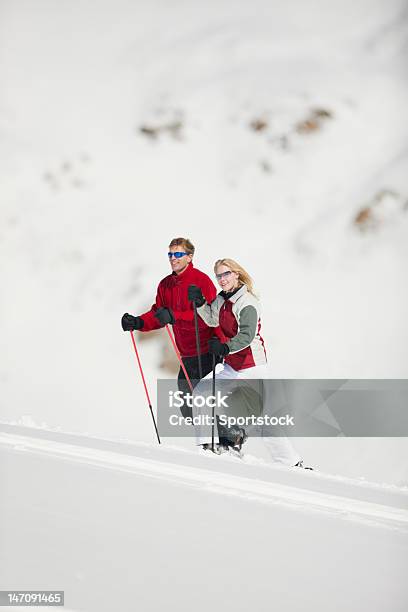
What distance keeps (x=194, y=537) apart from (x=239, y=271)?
847 mm

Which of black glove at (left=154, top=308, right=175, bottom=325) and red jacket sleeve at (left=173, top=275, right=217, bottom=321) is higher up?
red jacket sleeve at (left=173, top=275, right=217, bottom=321)

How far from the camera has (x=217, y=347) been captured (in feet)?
5.08

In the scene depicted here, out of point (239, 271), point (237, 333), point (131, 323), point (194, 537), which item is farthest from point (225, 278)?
point (194, 537)

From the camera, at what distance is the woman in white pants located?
155cm

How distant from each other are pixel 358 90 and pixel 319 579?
123 cm

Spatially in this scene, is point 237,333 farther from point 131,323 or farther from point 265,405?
point 131,323

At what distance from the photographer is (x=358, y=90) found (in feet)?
5.15

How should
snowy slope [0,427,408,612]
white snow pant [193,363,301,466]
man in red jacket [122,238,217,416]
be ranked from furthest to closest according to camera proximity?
man in red jacket [122,238,217,416] < white snow pant [193,363,301,466] < snowy slope [0,427,408,612]

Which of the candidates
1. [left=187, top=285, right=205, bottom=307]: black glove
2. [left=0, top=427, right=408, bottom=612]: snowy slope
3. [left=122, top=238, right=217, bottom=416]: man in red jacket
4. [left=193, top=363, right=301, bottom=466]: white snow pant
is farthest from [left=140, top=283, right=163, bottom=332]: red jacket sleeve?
[left=0, top=427, right=408, bottom=612]: snowy slope

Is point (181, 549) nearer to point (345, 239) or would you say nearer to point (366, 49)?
point (345, 239)

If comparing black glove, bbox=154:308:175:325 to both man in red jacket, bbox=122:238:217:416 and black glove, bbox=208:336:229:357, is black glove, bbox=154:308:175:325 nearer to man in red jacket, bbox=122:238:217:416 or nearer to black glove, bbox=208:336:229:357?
man in red jacket, bbox=122:238:217:416

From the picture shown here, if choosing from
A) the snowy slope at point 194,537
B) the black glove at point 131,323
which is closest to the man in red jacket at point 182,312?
the black glove at point 131,323

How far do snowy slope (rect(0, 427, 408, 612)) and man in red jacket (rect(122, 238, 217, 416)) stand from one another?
1.49 feet

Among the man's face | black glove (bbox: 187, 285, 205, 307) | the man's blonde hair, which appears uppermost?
the man's blonde hair
